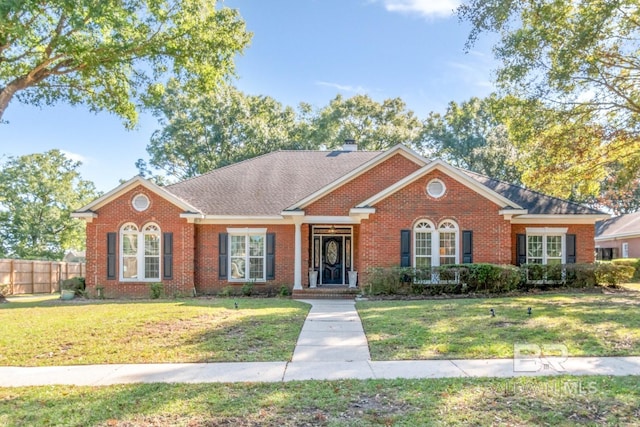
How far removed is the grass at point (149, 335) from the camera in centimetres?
721

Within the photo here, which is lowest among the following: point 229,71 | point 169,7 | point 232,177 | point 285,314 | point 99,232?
point 285,314

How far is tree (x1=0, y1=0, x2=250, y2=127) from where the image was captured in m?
9.67

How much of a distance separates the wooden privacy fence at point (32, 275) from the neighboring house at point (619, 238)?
112 ft

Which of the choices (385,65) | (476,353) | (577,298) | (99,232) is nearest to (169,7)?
(99,232)

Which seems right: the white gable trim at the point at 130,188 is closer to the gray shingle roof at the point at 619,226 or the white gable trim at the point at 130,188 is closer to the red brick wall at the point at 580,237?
the red brick wall at the point at 580,237

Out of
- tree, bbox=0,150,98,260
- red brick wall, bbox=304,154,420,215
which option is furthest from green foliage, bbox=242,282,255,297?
tree, bbox=0,150,98,260

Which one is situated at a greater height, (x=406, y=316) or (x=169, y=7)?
(x=169, y=7)

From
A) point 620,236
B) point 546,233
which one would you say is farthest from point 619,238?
point 546,233

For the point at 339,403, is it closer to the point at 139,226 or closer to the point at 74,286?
the point at 139,226

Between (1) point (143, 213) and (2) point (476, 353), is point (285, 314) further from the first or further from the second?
(1) point (143, 213)

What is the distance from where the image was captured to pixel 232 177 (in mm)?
19625

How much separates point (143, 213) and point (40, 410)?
12.4 metres

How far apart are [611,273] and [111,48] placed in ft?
58.5

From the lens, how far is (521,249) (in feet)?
56.9
